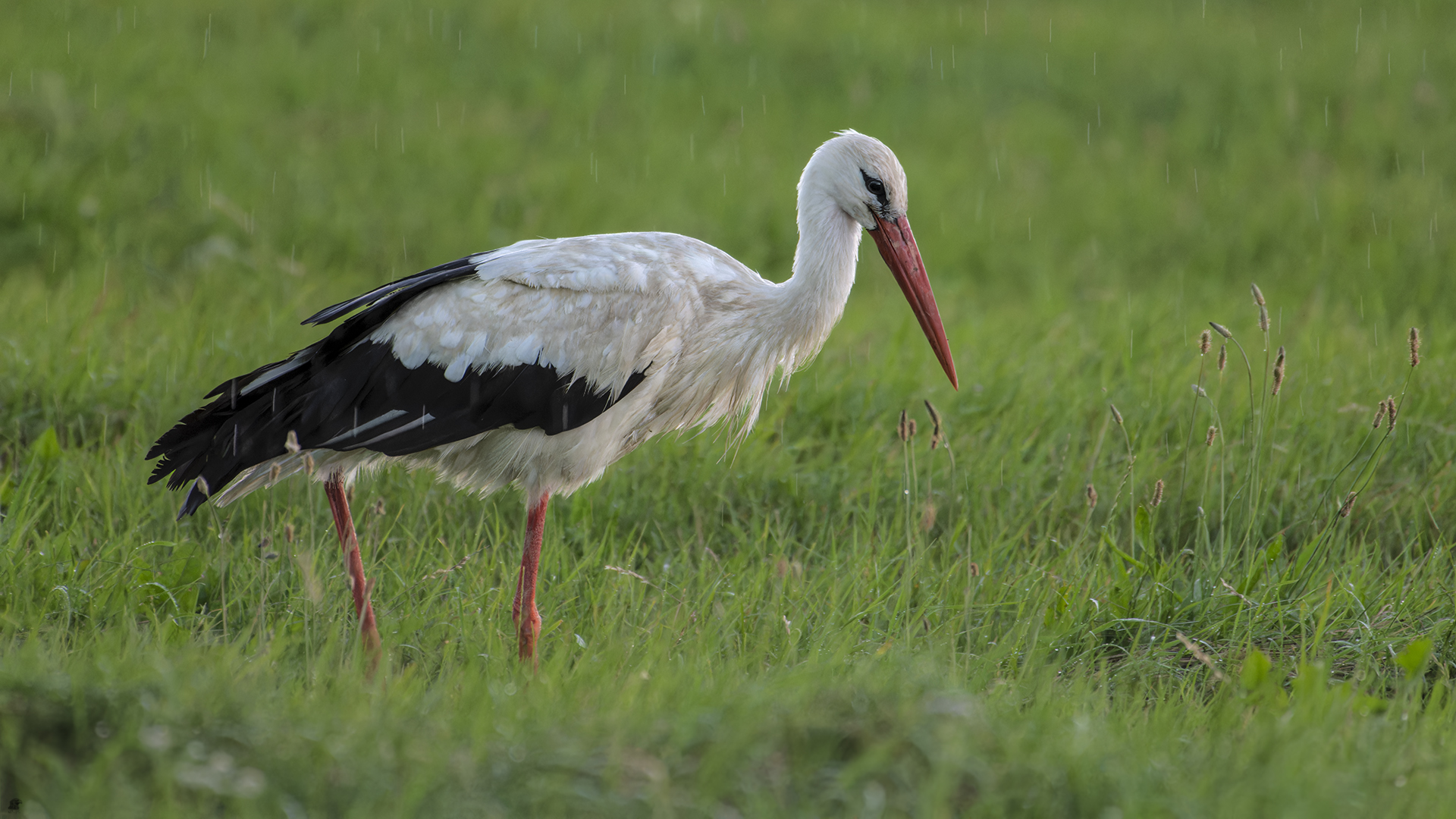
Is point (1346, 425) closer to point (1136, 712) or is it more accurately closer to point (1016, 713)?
point (1136, 712)

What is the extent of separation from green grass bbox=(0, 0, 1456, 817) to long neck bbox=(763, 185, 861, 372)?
657 mm

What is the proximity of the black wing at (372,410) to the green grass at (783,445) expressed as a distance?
249 mm

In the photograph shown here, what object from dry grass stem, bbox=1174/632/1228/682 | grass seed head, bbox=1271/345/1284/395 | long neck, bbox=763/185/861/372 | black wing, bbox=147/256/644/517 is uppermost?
long neck, bbox=763/185/861/372

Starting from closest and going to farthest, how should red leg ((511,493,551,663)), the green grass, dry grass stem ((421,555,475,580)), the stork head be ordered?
the green grass
red leg ((511,493,551,663))
dry grass stem ((421,555,475,580))
the stork head

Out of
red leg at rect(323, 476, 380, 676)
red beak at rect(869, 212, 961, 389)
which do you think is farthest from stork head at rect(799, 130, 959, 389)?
red leg at rect(323, 476, 380, 676)

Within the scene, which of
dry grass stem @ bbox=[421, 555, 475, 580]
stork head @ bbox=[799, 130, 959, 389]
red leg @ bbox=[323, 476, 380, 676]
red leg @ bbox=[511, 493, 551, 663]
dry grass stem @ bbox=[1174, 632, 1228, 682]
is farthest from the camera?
stork head @ bbox=[799, 130, 959, 389]

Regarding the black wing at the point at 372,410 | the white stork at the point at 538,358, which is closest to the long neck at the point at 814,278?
the white stork at the point at 538,358

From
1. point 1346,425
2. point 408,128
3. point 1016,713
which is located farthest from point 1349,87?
point 1016,713

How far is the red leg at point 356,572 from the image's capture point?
3.04 metres

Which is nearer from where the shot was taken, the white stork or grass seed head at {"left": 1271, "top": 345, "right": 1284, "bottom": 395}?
grass seed head at {"left": 1271, "top": 345, "right": 1284, "bottom": 395}

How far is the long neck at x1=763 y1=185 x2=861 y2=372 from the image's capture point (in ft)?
12.1

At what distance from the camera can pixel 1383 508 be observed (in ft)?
13.9

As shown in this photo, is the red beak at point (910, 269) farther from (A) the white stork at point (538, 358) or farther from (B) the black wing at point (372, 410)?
(B) the black wing at point (372, 410)

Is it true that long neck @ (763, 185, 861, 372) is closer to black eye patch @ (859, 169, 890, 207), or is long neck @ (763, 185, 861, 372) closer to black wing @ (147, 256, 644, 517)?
black eye patch @ (859, 169, 890, 207)
